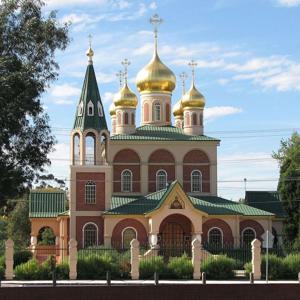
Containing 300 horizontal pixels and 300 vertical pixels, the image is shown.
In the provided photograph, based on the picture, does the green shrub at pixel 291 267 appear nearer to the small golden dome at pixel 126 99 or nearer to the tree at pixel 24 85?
the tree at pixel 24 85

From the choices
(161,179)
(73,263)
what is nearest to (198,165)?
(161,179)

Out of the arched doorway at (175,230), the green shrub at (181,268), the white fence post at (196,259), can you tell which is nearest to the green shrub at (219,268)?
the white fence post at (196,259)

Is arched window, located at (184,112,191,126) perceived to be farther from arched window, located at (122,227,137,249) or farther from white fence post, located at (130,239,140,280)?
white fence post, located at (130,239,140,280)

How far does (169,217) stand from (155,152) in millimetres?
5163

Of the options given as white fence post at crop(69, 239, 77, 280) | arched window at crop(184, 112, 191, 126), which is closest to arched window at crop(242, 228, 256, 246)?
arched window at crop(184, 112, 191, 126)

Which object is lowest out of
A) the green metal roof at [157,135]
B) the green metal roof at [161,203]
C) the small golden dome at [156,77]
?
the green metal roof at [161,203]

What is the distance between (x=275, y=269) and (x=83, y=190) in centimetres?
1623

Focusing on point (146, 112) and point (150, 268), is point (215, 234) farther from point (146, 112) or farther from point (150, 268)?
point (150, 268)

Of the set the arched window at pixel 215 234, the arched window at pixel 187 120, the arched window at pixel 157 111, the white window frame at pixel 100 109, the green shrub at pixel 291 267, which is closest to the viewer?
the green shrub at pixel 291 267

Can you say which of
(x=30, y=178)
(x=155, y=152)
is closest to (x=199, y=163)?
(x=155, y=152)

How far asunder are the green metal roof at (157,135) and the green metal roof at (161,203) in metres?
3.62

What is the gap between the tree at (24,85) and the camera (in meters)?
26.5

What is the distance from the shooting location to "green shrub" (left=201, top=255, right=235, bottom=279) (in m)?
35.2

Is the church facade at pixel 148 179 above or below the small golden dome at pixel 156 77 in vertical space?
below
